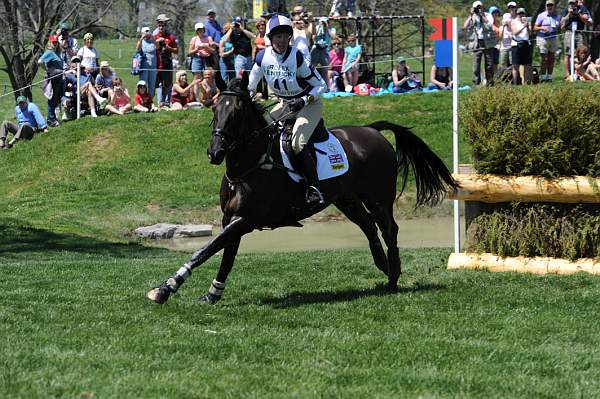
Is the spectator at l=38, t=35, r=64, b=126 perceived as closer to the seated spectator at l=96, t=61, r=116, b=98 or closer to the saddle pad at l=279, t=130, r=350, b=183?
the seated spectator at l=96, t=61, r=116, b=98

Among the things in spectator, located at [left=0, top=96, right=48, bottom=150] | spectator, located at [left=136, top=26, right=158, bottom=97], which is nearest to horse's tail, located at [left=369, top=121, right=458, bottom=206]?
spectator, located at [left=136, top=26, right=158, bottom=97]

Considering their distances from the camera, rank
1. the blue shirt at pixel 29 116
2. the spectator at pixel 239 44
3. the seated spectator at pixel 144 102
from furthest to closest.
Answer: the seated spectator at pixel 144 102 < the blue shirt at pixel 29 116 < the spectator at pixel 239 44

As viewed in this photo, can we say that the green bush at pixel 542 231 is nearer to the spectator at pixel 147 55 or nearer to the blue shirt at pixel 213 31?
the blue shirt at pixel 213 31

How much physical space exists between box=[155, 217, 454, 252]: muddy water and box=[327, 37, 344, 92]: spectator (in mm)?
7164

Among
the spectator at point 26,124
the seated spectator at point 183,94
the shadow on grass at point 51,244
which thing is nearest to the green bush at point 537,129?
the shadow on grass at point 51,244

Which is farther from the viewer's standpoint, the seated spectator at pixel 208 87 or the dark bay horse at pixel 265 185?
the seated spectator at pixel 208 87

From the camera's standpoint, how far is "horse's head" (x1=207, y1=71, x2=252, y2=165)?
926cm

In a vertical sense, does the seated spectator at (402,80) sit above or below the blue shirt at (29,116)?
above

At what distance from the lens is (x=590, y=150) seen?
458 inches

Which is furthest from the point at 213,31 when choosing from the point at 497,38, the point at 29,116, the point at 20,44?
the point at 20,44

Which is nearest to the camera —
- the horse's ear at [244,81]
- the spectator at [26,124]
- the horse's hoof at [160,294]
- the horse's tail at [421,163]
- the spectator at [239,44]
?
the horse's hoof at [160,294]

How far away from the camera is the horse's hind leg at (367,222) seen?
36.8 feet

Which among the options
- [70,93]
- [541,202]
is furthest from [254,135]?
[70,93]

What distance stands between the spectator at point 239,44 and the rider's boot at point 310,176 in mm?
14080
